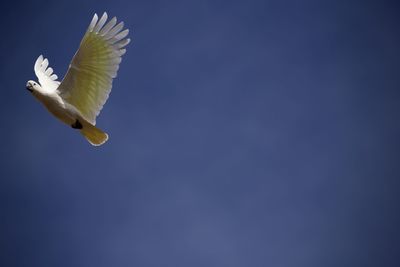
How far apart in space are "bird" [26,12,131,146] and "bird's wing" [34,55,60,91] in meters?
0.59

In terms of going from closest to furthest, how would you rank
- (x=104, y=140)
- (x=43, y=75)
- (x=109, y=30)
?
1. (x=109, y=30)
2. (x=104, y=140)
3. (x=43, y=75)

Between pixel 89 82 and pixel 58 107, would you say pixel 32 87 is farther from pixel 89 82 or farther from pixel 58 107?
pixel 89 82

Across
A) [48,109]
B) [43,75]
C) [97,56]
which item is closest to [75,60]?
[97,56]

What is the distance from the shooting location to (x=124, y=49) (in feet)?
35.8

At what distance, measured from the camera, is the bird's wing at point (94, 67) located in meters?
10.8

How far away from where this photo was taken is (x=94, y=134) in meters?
11.4

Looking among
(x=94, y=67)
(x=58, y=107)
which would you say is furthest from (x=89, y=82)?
(x=58, y=107)

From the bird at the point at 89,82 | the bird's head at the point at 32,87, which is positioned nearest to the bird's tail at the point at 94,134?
the bird at the point at 89,82

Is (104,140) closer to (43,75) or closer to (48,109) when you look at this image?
(48,109)

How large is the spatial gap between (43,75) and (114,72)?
2.59 metres

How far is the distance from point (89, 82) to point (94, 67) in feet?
1.18

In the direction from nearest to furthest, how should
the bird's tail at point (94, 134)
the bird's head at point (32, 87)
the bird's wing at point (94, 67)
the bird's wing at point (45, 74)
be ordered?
the bird's wing at point (94, 67) → the bird's head at point (32, 87) → the bird's tail at point (94, 134) → the bird's wing at point (45, 74)

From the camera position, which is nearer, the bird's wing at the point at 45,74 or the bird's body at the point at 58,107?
the bird's body at the point at 58,107

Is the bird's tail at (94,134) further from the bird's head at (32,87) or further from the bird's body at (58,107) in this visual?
the bird's head at (32,87)
